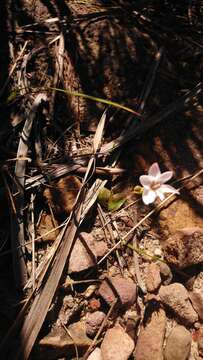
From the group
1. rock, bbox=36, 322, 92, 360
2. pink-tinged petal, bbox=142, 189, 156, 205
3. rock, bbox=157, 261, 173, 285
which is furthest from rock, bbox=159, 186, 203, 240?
rock, bbox=36, 322, 92, 360

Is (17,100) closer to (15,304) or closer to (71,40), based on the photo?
(71,40)

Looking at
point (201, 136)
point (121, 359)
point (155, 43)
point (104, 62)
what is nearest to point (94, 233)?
point (121, 359)

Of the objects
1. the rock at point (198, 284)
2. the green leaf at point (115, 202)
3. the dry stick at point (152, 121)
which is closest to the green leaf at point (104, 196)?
the green leaf at point (115, 202)

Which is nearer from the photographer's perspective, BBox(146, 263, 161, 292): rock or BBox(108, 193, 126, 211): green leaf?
BBox(146, 263, 161, 292): rock

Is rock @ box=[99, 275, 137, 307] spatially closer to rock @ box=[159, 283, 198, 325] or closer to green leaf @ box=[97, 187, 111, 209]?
rock @ box=[159, 283, 198, 325]

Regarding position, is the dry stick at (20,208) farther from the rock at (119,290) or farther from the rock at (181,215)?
the rock at (181,215)

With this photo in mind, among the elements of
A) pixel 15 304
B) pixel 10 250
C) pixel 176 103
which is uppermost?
pixel 176 103
